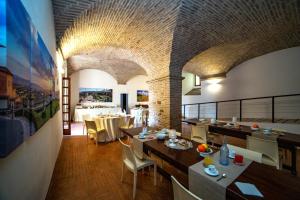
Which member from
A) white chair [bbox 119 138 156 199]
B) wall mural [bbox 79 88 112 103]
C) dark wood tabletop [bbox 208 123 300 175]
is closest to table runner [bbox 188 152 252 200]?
white chair [bbox 119 138 156 199]

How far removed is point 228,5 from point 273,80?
15.1ft

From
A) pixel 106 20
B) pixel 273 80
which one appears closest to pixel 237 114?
pixel 273 80

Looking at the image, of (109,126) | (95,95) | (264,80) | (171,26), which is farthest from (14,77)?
(95,95)

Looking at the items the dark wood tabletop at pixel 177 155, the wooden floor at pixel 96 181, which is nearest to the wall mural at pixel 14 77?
the dark wood tabletop at pixel 177 155

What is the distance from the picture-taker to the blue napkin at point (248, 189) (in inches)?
44.8

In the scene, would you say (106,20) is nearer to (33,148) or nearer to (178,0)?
(178,0)

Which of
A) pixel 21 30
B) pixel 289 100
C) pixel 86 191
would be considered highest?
pixel 21 30

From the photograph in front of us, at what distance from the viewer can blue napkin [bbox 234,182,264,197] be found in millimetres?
1138

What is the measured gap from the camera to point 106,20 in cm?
378

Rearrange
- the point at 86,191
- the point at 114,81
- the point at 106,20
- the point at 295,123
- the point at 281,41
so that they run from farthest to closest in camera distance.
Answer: the point at 114,81, the point at 281,41, the point at 295,123, the point at 106,20, the point at 86,191

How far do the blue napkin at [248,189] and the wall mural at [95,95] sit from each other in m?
10.7

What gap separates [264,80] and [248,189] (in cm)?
688

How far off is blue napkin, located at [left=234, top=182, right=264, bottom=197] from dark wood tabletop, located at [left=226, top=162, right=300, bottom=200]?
31mm

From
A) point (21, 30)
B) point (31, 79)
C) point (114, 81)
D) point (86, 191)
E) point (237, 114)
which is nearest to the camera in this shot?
point (21, 30)
